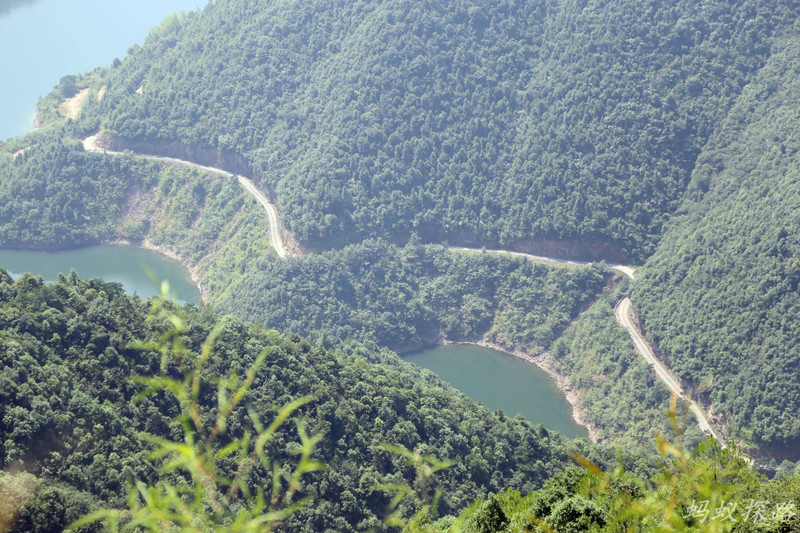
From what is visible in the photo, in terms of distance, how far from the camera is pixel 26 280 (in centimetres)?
4506

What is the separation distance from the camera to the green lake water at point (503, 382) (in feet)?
218

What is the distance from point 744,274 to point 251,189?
45.4 metres

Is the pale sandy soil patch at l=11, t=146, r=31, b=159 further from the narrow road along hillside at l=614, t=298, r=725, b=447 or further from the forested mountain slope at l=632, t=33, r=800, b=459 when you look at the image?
the forested mountain slope at l=632, t=33, r=800, b=459

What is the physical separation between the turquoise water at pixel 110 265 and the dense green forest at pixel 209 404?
83.1 feet

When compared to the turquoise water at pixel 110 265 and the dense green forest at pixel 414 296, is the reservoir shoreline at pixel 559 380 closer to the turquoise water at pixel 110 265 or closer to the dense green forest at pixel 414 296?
the dense green forest at pixel 414 296

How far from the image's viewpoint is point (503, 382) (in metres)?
70.4

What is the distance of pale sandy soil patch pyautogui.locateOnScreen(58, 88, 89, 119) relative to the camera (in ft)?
329

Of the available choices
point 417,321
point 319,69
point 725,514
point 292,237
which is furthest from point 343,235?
point 725,514

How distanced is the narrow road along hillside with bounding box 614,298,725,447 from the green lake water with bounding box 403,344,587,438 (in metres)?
6.67

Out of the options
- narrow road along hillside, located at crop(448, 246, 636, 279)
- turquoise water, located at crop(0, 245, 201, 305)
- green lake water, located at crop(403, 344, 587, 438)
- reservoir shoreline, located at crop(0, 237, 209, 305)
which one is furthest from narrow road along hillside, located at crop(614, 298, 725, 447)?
reservoir shoreline, located at crop(0, 237, 209, 305)

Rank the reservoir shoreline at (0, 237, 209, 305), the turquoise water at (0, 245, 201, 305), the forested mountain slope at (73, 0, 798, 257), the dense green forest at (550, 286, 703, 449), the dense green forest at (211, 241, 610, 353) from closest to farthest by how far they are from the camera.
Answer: the dense green forest at (550, 286, 703, 449)
the dense green forest at (211, 241, 610, 353)
the forested mountain slope at (73, 0, 798, 257)
the turquoise water at (0, 245, 201, 305)
the reservoir shoreline at (0, 237, 209, 305)

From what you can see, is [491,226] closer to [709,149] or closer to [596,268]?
[596,268]

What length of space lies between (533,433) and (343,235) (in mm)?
33411

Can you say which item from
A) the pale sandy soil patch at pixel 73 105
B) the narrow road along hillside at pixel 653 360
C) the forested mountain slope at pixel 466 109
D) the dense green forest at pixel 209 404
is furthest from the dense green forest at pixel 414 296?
the pale sandy soil patch at pixel 73 105
